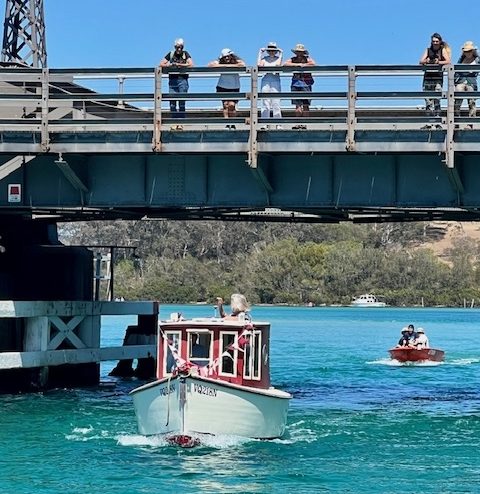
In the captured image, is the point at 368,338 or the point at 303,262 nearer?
the point at 368,338

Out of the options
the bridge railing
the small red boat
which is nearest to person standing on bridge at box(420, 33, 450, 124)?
the bridge railing

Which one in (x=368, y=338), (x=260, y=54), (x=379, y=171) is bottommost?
(x=368, y=338)

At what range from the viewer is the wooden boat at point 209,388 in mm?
27656

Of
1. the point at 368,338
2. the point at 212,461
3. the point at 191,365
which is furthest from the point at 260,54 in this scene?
the point at 368,338

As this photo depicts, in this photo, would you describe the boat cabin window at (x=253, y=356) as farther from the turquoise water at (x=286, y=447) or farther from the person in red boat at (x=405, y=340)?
the person in red boat at (x=405, y=340)

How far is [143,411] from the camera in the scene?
28.8 meters

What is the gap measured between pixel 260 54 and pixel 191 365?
8.21 metres

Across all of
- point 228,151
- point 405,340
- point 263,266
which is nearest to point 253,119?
point 228,151

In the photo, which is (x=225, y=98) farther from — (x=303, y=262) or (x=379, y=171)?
(x=303, y=262)

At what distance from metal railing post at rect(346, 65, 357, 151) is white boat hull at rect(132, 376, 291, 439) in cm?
582

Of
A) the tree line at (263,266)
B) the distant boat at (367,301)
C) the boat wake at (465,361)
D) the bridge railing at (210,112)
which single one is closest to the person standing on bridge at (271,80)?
the bridge railing at (210,112)

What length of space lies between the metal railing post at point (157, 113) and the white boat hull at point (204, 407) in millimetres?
6115

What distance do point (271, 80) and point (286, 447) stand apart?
8484 mm

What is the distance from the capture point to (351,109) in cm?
3095
